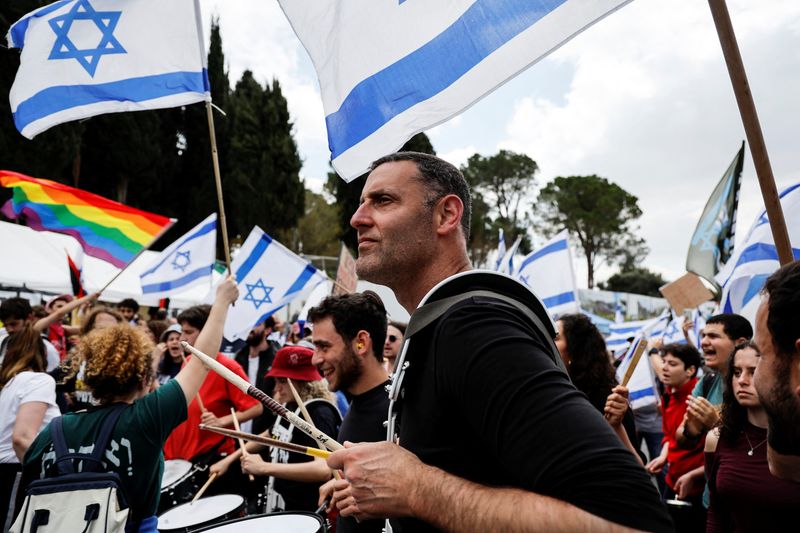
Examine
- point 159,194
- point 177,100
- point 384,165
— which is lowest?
point 384,165

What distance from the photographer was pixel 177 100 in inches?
159

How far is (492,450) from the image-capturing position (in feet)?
3.76

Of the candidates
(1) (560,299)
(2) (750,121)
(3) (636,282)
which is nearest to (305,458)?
(2) (750,121)

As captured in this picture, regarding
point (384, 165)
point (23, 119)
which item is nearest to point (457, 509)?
point (384, 165)

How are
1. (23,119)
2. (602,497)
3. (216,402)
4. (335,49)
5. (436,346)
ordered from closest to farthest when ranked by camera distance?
1. (602,497)
2. (436,346)
3. (335,49)
4. (23,119)
5. (216,402)

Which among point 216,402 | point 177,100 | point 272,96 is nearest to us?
point 177,100

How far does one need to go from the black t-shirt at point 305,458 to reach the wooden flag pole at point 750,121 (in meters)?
2.67

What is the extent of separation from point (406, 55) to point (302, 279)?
5.67m

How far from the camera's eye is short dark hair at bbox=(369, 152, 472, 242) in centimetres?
175

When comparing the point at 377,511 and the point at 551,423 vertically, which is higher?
the point at 551,423

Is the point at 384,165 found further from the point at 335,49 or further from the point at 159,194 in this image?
the point at 159,194

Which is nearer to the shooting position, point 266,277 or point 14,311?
point 14,311

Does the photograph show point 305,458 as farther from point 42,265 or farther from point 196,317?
point 42,265

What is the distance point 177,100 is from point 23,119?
1306 mm
